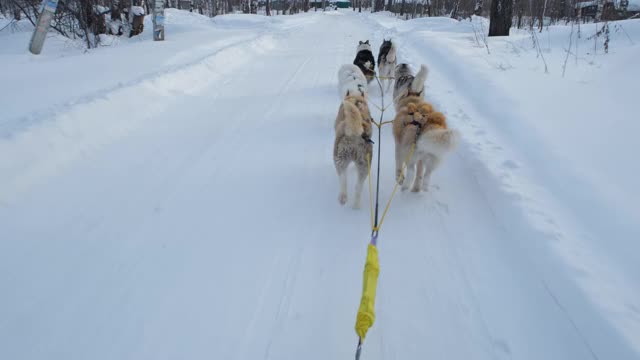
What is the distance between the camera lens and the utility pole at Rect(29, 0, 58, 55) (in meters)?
7.86

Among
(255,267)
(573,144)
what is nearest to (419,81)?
(573,144)

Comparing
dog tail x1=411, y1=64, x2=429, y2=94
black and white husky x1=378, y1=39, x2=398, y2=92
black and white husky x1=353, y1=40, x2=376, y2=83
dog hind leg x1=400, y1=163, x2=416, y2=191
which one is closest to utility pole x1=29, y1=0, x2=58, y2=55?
black and white husky x1=353, y1=40, x2=376, y2=83

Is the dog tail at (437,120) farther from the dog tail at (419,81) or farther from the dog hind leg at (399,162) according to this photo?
the dog tail at (419,81)

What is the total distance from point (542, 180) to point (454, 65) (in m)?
5.23

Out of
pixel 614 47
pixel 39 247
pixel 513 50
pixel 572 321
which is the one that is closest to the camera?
pixel 572 321

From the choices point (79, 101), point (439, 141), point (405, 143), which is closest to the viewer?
point (439, 141)

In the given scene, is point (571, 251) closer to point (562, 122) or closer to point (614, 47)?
point (562, 122)

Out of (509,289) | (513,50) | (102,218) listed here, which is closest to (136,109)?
(102,218)

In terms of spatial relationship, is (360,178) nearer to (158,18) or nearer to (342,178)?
(342,178)

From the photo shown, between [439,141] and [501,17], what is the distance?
383 inches

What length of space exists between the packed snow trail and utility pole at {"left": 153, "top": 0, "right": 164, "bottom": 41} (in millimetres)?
8264

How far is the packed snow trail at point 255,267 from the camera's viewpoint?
78.9 inches

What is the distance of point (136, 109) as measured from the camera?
16.4ft

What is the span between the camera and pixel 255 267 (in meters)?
2.54
